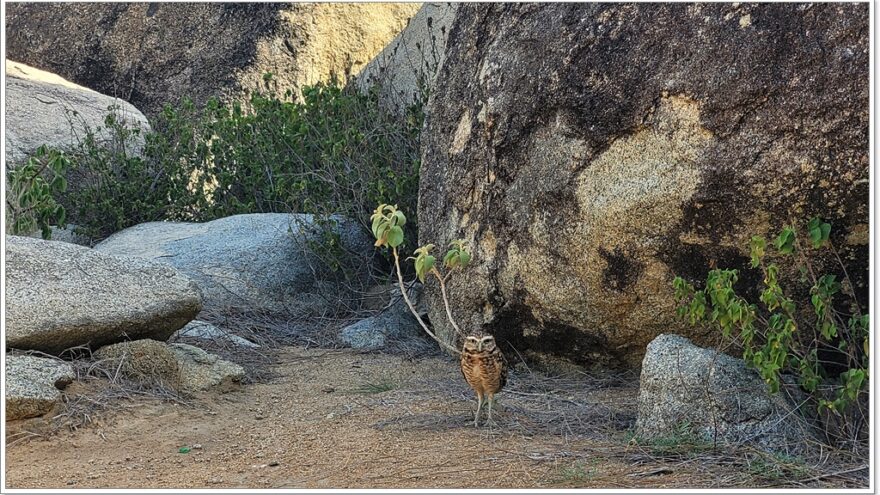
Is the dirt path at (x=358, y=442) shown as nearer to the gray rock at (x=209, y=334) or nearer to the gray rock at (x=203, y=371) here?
the gray rock at (x=203, y=371)

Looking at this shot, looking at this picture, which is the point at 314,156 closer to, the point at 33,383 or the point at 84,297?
the point at 84,297

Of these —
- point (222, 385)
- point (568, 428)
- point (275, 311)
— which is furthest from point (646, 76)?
point (275, 311)

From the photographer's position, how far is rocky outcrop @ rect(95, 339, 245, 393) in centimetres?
535


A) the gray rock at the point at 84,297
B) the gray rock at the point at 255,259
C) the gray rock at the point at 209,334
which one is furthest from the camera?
the gray rock at the point at 255,259

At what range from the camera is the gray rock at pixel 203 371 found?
17.9ft

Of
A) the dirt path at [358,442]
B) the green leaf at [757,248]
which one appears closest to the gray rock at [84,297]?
the dirt path at [358,442]

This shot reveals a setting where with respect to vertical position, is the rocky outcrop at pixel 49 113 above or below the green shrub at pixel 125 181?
above

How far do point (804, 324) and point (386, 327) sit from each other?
2813 mm

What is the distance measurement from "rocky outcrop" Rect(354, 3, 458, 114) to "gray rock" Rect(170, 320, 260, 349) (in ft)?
8.13

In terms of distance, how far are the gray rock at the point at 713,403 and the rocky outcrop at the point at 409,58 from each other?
167 inches

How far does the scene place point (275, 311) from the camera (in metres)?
7.36

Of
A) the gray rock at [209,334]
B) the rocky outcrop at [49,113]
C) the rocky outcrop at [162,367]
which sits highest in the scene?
the rocky outcrop at [49,113]

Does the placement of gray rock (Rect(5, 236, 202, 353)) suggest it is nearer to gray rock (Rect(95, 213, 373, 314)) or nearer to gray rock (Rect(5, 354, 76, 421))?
gray rock (Rect(5, 354, 76, 421))

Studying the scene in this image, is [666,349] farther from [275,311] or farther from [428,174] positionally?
[275,311]
